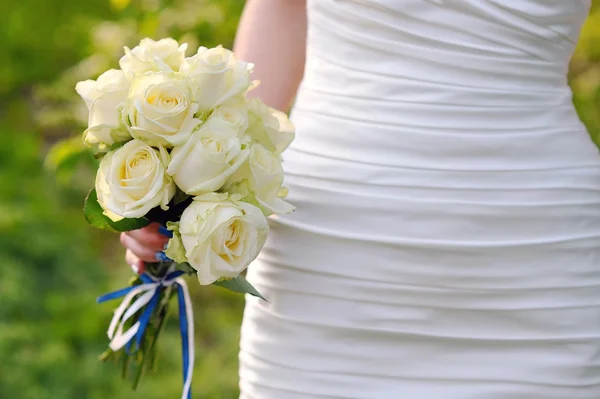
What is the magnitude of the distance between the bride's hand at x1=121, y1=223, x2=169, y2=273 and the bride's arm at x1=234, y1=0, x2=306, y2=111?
0.38 m

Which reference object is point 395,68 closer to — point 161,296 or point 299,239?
point 299,239

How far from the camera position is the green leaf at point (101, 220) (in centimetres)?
142

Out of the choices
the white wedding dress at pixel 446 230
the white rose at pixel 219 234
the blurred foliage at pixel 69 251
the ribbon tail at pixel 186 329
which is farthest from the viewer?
the blurred foliage at pixel 69 251

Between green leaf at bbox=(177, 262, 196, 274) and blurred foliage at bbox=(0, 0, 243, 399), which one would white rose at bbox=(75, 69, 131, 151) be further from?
blurred foliage at bbox=(0, 0, 243, 399)

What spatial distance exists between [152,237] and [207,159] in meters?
0.26

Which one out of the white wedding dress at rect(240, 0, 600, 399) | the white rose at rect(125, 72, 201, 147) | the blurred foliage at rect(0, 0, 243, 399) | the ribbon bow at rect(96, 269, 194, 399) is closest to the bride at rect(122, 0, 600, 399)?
the white wedding dress at rect(240, 0, 600, 399)

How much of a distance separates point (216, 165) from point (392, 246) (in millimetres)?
368

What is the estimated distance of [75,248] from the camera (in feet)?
17.0

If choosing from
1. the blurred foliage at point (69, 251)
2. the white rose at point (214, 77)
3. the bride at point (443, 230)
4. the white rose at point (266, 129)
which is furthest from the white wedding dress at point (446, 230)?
the blurred foliage at point (69, 251)

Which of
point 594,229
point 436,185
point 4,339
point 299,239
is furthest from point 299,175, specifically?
point 4,339

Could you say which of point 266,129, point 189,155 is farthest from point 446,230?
point 189,155

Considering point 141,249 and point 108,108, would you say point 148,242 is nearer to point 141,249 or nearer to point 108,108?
point 141,249

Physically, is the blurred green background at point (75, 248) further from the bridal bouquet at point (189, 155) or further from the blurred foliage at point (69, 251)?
the bridal bouquet at point (189, 155)

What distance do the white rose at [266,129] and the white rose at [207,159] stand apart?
87 mm
